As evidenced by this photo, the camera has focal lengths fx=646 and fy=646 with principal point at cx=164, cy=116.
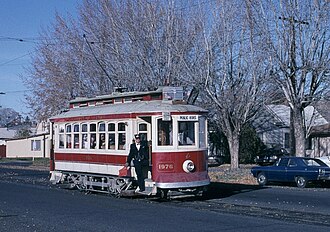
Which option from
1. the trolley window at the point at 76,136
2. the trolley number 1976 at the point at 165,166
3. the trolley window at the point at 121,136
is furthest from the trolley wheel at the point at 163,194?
the trolley window at the point at 76,136

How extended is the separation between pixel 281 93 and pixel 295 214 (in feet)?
59.2

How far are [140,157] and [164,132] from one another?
1082 millimetres

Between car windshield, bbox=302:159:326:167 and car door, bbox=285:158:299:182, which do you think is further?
car door, bbox=285:158:299:182

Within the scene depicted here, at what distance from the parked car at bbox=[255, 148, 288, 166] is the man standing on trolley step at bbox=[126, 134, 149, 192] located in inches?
1128

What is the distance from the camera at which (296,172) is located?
Answer: 26438 millimetres

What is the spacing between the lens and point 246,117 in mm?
35625

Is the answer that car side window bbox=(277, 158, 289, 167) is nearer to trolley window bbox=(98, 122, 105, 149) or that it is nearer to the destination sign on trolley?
the destination sign on trolley

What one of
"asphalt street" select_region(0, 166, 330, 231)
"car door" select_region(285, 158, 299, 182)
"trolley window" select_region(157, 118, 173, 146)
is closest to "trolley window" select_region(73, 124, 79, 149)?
"asphalt street" select_region(0, 166, 330, 231)

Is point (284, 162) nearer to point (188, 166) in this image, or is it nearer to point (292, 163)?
point (292, 163)

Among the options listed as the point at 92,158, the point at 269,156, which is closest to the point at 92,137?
the point at 92,158

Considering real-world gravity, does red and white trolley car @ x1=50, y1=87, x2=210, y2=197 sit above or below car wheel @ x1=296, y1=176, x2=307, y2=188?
above

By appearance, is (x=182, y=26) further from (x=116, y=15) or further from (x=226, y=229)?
(x=226, y=229)

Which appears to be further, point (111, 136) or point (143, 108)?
point (111, 136)

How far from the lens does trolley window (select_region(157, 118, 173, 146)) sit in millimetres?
20047
